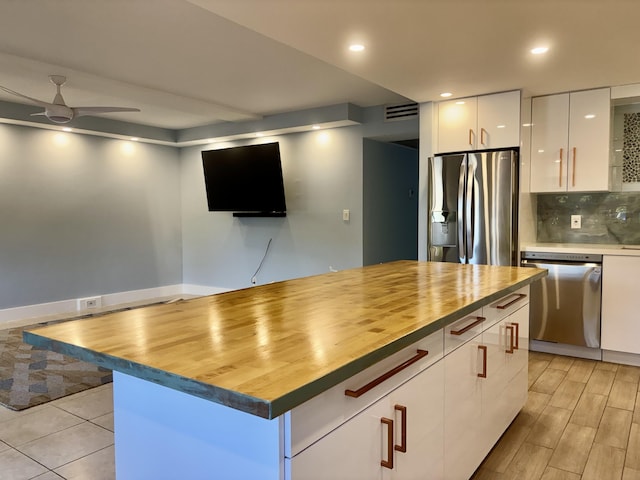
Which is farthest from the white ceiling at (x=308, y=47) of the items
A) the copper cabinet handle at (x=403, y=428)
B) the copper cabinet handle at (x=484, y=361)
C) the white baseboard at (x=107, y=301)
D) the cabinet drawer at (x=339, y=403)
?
the white baseboard at (x=107, y=301)

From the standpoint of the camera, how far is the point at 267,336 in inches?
48.8

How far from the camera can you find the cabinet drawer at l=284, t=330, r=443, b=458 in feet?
3.12

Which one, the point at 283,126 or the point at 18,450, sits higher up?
the point at 283,126

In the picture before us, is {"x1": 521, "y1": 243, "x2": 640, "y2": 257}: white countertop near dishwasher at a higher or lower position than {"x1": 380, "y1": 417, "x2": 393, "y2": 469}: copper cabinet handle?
A: higher

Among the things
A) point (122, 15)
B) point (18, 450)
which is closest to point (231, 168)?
point (122, 15)

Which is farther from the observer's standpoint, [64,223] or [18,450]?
[64,223]

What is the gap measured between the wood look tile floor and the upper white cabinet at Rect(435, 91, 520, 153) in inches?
75.5

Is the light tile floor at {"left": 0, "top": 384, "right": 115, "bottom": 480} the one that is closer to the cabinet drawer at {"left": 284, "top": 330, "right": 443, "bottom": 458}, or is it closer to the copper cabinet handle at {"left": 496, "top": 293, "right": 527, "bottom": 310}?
the cabinet drawer at {"left": 284, "top": 330, "right": 443, "bottom": 458}

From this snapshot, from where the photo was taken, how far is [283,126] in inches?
223

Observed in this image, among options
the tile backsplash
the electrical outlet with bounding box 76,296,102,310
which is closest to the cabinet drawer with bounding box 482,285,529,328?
the tile backsplash

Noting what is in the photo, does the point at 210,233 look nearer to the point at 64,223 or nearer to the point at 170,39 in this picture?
the point at 64,223

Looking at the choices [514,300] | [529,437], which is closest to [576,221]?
[514,300]

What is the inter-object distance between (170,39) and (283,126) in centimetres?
241

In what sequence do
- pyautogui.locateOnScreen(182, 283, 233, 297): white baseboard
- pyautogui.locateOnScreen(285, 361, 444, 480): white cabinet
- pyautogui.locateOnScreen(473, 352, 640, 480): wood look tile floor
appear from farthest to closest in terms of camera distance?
1. pyautogui.locateOnScreen(182, 283, 233, 297): white baseboard
2. pyautogui.locateOnScreen(473, 352, 640, 480): wood look tile floor
3. pyautogui.locateOnScreen(285, 361, 444, 480): white cabinet
